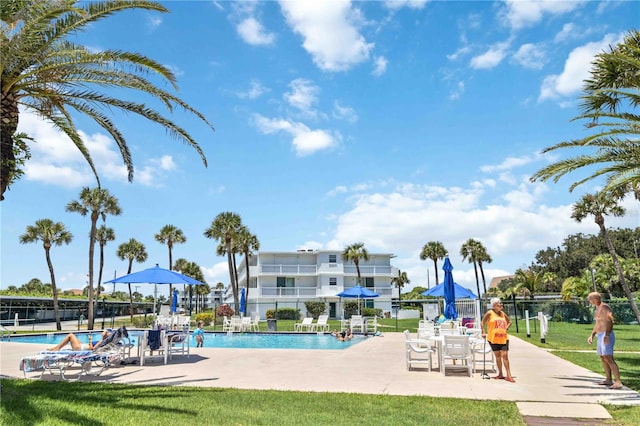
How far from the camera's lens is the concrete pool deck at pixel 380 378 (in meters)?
6.89

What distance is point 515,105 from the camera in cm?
1358

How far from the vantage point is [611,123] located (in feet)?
29.1

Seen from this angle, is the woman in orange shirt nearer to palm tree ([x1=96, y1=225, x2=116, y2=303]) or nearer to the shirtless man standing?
the shirtless man standing

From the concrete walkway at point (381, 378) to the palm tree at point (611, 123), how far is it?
383 cm

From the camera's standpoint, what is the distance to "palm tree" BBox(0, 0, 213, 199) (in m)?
6.95

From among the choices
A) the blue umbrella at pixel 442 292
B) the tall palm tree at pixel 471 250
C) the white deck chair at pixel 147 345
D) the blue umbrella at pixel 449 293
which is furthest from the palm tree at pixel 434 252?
the white deck chair at pixel 147 345

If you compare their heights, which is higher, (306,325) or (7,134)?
(7,134)

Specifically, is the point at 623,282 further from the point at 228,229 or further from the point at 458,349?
the point at 228,229

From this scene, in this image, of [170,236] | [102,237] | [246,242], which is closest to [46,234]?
[102,237]

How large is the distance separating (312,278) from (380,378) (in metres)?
37.7

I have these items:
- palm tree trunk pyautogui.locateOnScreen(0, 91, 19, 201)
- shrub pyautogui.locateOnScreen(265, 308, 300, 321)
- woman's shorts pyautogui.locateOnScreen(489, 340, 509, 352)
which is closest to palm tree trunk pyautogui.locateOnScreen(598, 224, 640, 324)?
woman's shorts pyautogui.locateOnScreen(489, 340, 509, 352)

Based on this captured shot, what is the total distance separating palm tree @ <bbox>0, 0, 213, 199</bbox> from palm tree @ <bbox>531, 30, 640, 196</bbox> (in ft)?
24.0

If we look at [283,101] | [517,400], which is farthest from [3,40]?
[517,400]

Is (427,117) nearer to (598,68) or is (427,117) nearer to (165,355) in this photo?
(598,68)
